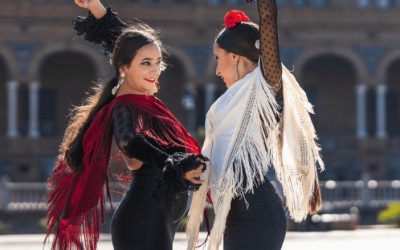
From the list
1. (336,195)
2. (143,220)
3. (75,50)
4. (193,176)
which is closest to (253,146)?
(193,176)

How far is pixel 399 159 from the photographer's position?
1667 inches

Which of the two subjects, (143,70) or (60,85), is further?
(60,85)

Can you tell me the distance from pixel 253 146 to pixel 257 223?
0.38 metres

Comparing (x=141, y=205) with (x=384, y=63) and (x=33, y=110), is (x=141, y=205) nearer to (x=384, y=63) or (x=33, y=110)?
(x=33, y=110)

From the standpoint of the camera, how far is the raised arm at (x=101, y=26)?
561 cm

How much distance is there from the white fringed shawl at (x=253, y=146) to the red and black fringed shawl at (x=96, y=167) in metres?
0.18

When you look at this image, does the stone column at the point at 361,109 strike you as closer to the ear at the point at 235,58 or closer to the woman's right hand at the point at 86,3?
the woman's right hand at the point at 86,3

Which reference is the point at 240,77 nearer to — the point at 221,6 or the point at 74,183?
the point at 74,183

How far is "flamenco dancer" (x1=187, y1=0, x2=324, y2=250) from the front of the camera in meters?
4.89

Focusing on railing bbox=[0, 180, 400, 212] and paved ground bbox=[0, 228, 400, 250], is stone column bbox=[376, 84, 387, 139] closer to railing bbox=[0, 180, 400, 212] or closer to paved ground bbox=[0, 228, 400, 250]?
railing bbox=[0, 180, 400, 212]

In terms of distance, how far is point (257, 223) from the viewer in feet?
15.9

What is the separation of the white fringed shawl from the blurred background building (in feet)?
113

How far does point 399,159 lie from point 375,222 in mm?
13072

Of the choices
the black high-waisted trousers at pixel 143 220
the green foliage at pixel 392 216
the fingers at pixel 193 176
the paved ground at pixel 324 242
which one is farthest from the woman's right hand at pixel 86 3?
the green foliage at pixel 392 216
